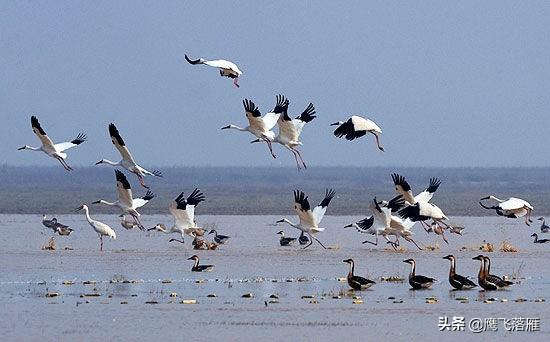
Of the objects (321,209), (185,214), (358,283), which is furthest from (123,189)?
(358,283)

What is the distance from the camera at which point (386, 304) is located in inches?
664

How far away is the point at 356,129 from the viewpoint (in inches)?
874

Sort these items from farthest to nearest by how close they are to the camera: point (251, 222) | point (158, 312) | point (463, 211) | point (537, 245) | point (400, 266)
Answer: point (463, 211)
point (251, 222)
point (537, 245)
point (400, 266)
point (158, 312)

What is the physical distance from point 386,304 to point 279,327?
230 centimetres

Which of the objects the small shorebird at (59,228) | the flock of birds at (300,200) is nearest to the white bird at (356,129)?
the flock of birds at (300,200)

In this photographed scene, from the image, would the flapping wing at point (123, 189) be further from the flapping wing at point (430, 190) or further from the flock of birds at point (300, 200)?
the flapping wing at point (430, 190)

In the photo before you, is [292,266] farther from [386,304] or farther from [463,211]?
[463,211]

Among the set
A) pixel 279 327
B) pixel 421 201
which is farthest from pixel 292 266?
pixel 279 327

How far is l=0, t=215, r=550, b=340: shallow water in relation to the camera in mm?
14773

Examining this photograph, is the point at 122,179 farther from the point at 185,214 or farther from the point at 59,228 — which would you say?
the point at 59,228

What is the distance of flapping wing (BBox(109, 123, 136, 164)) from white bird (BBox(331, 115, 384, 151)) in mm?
3634

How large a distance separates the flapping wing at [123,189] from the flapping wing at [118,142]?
1.10 metres

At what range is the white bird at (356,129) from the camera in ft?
72.7

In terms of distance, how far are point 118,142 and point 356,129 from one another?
4.03 meters
